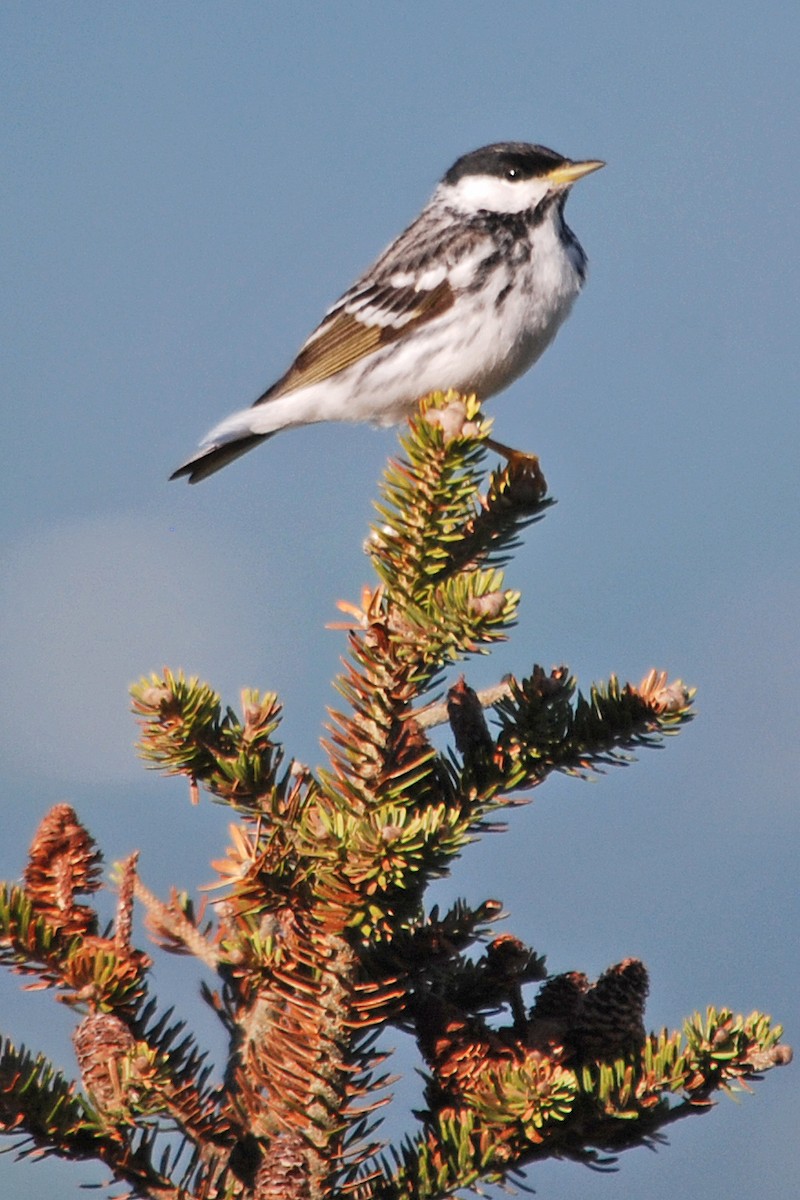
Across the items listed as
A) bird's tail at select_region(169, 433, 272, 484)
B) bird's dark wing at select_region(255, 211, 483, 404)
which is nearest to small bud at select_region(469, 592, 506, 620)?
bird's dark wing at select_region(255, 211, 483, 404)

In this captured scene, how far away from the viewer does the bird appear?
5.00 m

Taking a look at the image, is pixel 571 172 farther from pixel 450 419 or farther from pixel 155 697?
pixel 155 697

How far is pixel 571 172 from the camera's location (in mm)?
5477

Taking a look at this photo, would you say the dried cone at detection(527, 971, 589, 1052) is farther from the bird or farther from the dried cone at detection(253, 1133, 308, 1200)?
the bird

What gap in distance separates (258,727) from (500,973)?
0.65 metres

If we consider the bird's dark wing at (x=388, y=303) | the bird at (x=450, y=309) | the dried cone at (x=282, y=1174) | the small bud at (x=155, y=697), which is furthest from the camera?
the bird's dark wing at (x=388, y=303)

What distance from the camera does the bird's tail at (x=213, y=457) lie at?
5.61m

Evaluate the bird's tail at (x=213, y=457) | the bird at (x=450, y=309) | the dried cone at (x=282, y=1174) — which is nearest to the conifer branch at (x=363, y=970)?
the dried cone at (x=282, y=1174)

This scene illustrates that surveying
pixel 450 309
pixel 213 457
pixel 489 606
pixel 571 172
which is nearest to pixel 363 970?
pixel 489 606

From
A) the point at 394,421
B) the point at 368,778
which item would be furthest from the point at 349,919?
the point at 394,421

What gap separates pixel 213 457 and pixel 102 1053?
3741mm

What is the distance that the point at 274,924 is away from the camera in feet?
8.46

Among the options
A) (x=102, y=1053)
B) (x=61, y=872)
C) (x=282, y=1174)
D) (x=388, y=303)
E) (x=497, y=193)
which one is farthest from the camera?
(x=497, y=193)

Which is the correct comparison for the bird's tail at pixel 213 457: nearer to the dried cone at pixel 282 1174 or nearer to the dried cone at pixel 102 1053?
the dried cone at pixel 102 1053
